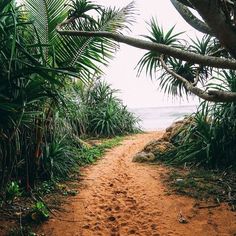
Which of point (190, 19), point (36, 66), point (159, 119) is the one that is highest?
point (190, 19)

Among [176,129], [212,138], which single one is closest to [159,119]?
[176,129]

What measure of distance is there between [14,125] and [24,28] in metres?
1.35

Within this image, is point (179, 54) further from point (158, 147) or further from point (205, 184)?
point (158, 147)

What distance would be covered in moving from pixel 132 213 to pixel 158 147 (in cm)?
311

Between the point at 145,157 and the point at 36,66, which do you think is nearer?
the point at 36,66

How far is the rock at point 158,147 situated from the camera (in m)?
6.67

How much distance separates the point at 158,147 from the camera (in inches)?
270

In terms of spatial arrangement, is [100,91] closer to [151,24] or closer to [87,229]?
[151,24]

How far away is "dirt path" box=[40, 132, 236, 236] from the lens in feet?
11.1

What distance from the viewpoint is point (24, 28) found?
378 centimetres

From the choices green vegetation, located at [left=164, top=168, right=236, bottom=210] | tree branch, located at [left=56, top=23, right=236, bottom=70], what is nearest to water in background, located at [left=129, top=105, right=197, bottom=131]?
green vegetation, located at [left=164, top=168, right=236, bottom=210]

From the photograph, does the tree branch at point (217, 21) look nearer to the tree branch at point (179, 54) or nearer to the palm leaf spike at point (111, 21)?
the tree branch at point (179, 54)

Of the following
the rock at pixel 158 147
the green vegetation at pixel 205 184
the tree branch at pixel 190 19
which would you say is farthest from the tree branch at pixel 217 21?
the rock at pixel 158 147

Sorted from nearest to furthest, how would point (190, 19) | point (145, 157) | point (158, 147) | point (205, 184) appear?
point (190, 19), point (205, 184), point (145, 157), point (158, 147)
